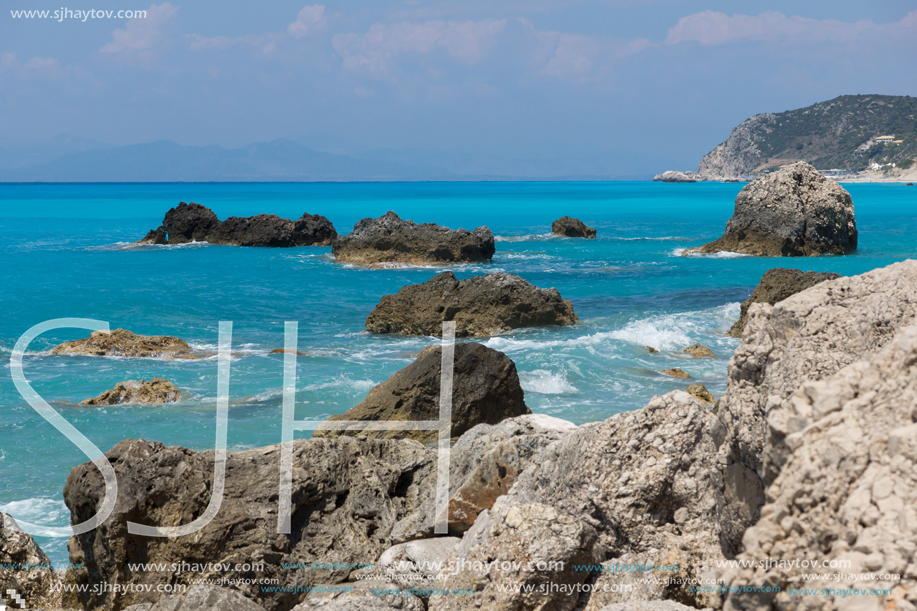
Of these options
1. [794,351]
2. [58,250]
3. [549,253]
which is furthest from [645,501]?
[58,250]

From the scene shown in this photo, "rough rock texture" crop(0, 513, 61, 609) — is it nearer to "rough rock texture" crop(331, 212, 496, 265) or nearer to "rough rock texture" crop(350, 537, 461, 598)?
"rough rock texture" crop(350, 537, 461, 598)

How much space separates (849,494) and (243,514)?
437 cm

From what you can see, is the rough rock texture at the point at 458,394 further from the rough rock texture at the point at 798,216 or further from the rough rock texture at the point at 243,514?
the rough rock texture at the point at 798,216

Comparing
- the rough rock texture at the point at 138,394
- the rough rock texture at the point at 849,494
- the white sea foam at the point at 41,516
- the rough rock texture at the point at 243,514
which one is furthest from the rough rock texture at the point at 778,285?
the rough rock texture at the point at 849,494

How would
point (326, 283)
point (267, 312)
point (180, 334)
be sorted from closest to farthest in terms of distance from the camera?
point (180, 334), point (267, 312), point (326, 283)

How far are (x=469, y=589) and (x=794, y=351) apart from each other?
7.01ft

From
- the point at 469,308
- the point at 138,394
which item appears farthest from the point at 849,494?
the point at 469,308

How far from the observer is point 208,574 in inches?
199

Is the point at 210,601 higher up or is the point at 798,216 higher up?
the point at 798,216

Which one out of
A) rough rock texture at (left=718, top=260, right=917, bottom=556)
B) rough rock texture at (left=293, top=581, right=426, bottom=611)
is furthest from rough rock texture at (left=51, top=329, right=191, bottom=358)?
rough rock texture at (left=718, top=260, right=917, bottom=556)

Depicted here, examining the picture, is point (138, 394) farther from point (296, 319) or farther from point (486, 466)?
point (296, 319)

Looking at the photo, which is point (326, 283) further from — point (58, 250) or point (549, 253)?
point (58, 250)

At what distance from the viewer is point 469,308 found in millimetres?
19359

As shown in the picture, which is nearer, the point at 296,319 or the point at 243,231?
the point at 296,319
